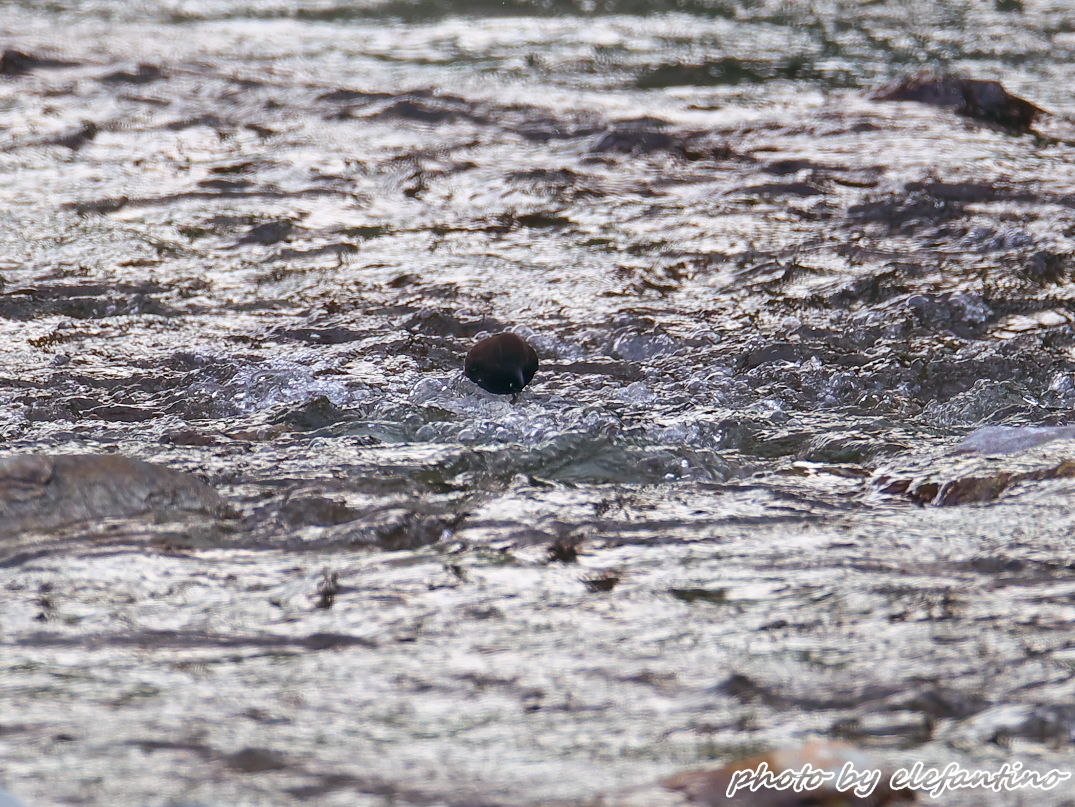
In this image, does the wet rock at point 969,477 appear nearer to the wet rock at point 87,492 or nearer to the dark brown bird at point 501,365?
the dark brown bird at point 501,365

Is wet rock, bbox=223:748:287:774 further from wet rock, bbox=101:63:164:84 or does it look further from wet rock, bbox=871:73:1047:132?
wet rock, bbox=101:63:164:84

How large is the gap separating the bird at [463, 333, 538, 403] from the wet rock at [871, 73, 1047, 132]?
335cm

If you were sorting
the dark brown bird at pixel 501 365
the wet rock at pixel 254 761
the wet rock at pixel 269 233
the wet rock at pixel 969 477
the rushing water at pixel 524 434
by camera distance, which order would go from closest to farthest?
the wet rock at pixel 254 761
the rushing water at pixel 524 434
the wet rock at pixel 969 477
the dark brown bird at pixel 501 365
the wet rock at pixel 269 233

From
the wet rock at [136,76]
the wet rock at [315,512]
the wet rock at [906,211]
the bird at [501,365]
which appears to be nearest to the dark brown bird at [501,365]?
the bird at [501,365]

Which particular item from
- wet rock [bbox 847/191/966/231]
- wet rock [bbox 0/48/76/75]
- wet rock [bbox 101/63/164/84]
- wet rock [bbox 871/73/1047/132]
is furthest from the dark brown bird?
wet rock [bbox 0/48/76/75]

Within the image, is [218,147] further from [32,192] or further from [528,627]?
[528,627]

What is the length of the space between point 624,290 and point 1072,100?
3255mm

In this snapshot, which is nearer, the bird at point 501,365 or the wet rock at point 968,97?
the bird at point 501,365

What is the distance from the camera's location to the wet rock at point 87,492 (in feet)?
7.61

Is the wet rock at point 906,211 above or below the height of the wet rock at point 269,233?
above

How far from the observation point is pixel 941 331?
3.60m

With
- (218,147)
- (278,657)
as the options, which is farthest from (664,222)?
(278,657)

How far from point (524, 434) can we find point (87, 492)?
0.94 meters

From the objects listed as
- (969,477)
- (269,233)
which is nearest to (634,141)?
(269,233)
